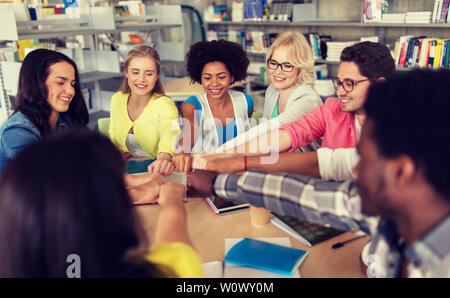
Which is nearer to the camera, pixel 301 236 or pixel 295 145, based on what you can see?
pixel 301 236

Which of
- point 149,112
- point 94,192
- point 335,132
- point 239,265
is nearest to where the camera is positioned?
point 94,192

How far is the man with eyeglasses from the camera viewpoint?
5.02 feet

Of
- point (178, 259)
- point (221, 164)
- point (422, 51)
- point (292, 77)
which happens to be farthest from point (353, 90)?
point (422, 51)

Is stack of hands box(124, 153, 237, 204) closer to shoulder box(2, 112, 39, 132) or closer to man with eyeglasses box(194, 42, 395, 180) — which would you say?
man with eyeglasses box(194, 42, 395, 180)

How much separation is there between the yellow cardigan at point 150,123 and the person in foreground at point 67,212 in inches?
59.9

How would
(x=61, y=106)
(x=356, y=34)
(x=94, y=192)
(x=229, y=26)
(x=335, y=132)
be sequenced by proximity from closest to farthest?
(x=94, y=192)
(x=335, y=132)
(x=61, y=106)
(x=356, y=34)
(x=229, y=26)

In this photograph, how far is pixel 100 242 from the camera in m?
0.76

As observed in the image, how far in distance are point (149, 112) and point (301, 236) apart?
4.44 ft

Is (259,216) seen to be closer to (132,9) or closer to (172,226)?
(172,226)

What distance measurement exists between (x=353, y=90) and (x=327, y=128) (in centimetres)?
23

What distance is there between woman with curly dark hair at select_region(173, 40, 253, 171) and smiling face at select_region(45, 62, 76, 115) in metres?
0.69

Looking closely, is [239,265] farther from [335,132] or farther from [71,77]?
[71,77]

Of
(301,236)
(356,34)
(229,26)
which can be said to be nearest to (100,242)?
(301,236)
